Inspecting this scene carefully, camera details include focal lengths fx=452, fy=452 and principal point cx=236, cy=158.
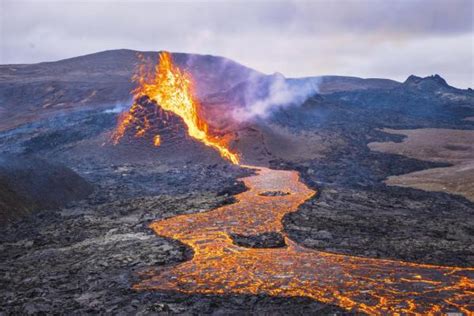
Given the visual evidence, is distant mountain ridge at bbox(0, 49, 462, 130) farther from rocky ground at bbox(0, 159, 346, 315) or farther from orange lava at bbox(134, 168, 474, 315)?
orange lava at bbox(134, 168, 474, 315)

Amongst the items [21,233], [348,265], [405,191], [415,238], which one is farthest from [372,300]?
[405,191]

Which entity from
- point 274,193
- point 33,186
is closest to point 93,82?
point 33,186

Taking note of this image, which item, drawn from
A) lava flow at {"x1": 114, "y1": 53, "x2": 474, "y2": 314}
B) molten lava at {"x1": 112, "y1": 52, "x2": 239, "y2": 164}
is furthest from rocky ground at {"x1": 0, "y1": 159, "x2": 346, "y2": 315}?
molten lava at {"x1": 112, "y1": 52, "x2": 239, "y2": 164}

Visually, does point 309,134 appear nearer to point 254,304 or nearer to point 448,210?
point 448,210

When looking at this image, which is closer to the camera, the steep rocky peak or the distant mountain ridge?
the distant mountain ridge

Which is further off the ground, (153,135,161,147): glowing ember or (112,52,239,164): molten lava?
(112,52,239,164): molten lava

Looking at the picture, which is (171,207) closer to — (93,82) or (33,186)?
(33,186)

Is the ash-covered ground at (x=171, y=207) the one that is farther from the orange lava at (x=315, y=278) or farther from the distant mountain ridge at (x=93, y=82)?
the distant mountain ridge at (x=93, y=82)

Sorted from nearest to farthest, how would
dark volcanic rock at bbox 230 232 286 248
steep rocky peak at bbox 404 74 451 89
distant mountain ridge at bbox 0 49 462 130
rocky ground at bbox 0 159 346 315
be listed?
1. rocky ground at bbox 0 159 346 315
2. dark volcanic rock at bbox 230 232 286 248
3. distant mountain ridge at bbox 0 49 462 130
4. steep rocky peak at bbox 404 74 451 89
